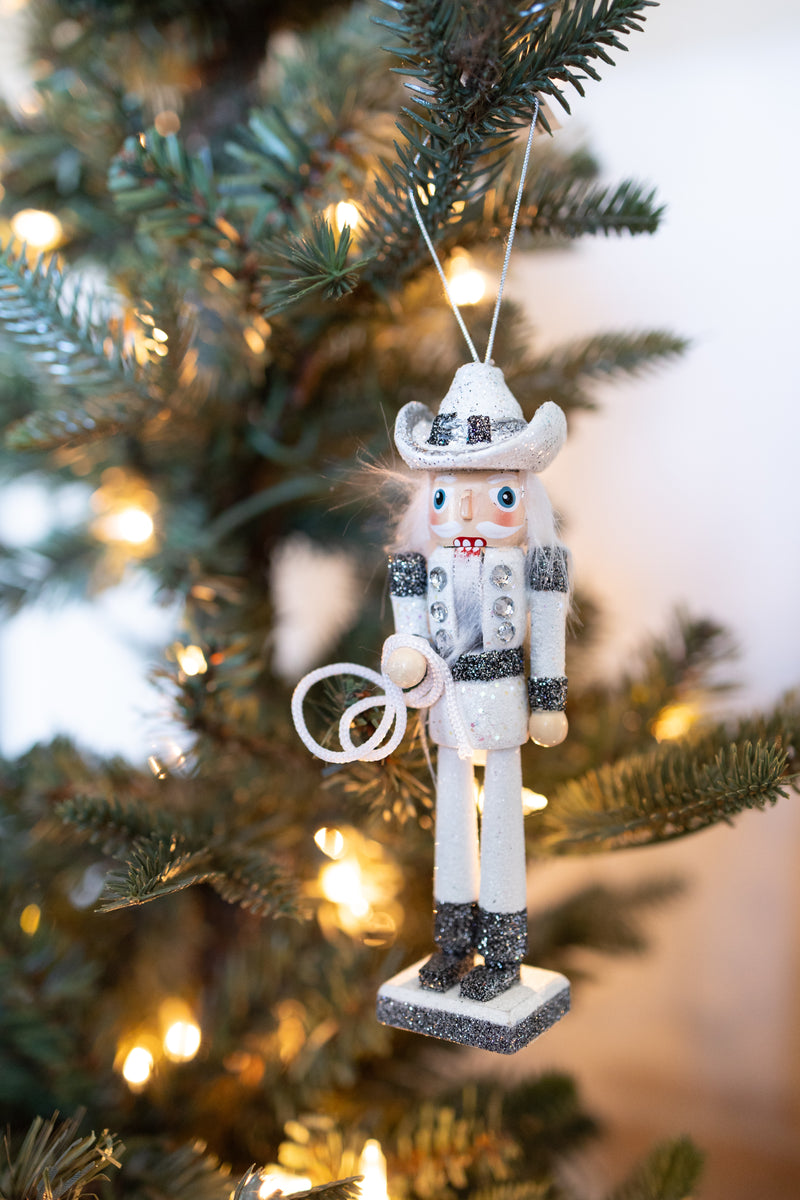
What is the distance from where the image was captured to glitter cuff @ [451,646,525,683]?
51 cm

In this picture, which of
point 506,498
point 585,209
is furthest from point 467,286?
point 506,498

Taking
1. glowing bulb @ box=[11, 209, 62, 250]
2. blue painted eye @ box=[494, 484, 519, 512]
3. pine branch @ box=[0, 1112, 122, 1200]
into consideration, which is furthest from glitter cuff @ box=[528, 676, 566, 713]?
glowing bulb @ box=[11, 209, 62, 250]

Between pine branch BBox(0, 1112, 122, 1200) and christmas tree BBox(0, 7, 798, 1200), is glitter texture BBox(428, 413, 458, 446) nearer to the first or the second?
christmas tree BBox(0, 7, 798, 1200)

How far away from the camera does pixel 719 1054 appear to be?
1075mm

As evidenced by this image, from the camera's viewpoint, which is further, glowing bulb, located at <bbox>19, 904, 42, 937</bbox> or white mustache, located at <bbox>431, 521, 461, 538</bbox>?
glowing bulb, located at <bbox>19, 904, 42, 937</bbox>

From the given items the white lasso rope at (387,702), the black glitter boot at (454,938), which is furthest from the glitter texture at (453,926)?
the white lasso rope at (387,702)

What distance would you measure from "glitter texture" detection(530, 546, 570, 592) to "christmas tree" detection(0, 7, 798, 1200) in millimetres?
113

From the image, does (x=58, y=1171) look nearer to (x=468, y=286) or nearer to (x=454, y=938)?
(x=454, y=938)

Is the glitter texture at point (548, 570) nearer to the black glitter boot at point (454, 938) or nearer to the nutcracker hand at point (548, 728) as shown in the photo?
the nutcracker hand at point (548, 728)

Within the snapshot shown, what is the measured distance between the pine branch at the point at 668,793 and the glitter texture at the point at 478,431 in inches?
8.6

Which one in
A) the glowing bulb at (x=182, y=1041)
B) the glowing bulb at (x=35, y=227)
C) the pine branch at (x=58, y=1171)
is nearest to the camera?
the pine branch at (x=58, y=1171)

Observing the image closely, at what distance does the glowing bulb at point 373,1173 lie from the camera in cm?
52

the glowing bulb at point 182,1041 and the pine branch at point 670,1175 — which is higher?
the glowing bulb at point 182,1041

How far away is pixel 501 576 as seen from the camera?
513 millimetres
